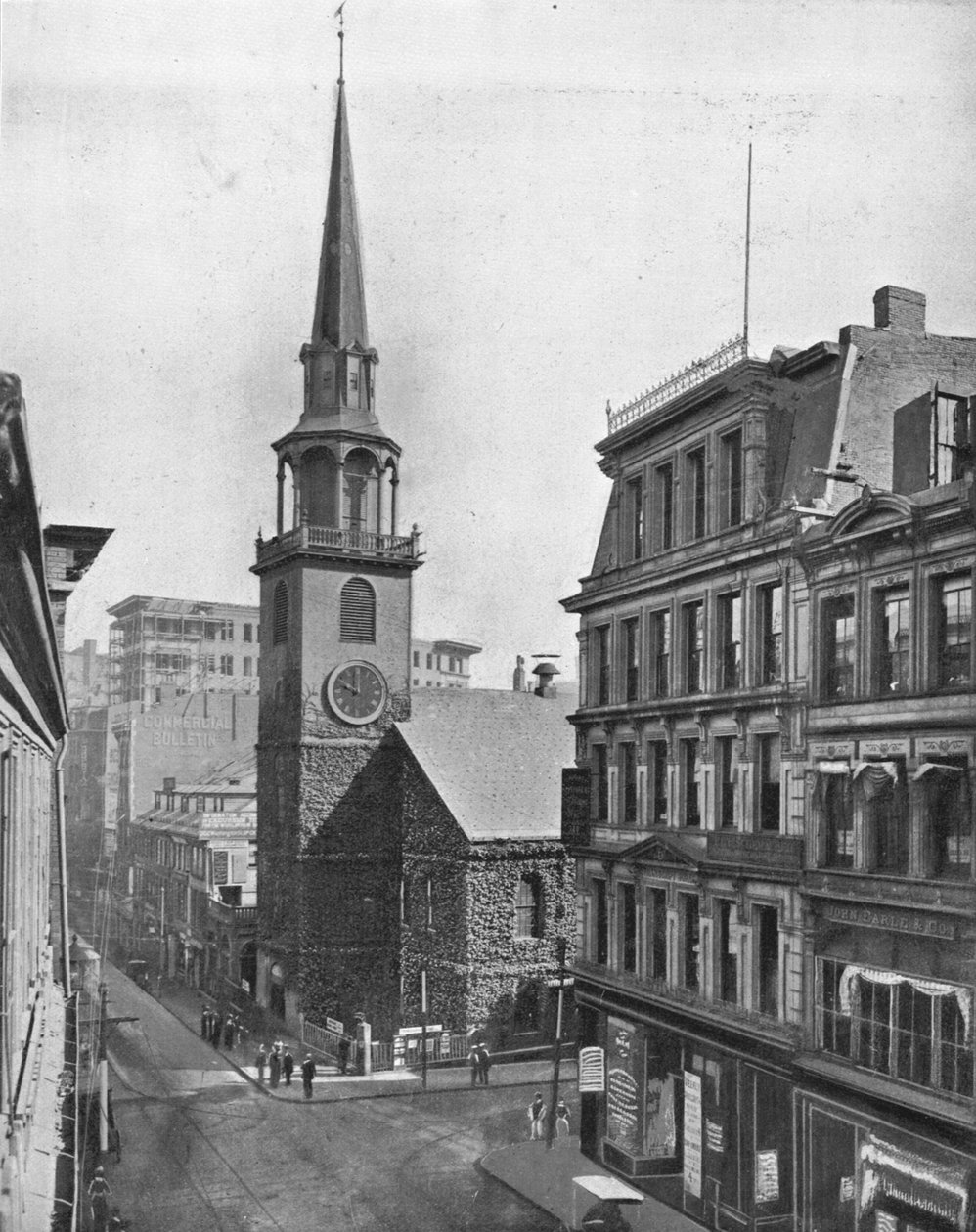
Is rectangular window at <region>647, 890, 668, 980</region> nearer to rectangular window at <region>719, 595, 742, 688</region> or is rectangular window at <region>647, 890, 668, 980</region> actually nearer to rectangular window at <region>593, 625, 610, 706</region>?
rectangular window at <region>593, 625, 610, 706</region>

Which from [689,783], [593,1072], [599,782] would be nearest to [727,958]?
[689,783]

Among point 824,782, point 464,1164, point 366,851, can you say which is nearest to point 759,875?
point 824,782

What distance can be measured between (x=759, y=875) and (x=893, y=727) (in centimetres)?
443

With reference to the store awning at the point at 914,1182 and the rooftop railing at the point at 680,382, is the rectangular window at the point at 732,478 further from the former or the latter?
the store awning at the point at 914,1182

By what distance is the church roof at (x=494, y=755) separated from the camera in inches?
1539

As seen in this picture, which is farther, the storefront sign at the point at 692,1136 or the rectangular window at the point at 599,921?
the rectangular window at the point at 599,921

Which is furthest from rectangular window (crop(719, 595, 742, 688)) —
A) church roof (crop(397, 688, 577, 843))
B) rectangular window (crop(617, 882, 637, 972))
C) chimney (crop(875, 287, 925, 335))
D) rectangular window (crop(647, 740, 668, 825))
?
church roof (crop(397, 688, 577, 843))

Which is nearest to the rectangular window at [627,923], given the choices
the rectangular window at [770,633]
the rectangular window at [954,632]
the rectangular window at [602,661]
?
the rectangular window at [602,661]

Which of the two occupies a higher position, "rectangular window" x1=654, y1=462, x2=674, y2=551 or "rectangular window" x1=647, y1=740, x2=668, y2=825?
"rectangular window" x1=654, y1=462, x2=674, y2=551

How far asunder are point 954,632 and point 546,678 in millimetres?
31777

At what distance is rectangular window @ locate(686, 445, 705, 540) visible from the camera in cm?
2384

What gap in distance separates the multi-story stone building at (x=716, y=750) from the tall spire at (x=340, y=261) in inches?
278

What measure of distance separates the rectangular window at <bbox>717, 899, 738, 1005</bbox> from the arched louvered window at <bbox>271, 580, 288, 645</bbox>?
73.2 feet

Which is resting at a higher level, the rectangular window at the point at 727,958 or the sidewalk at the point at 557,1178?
the rectangular window at the point at 727,958
